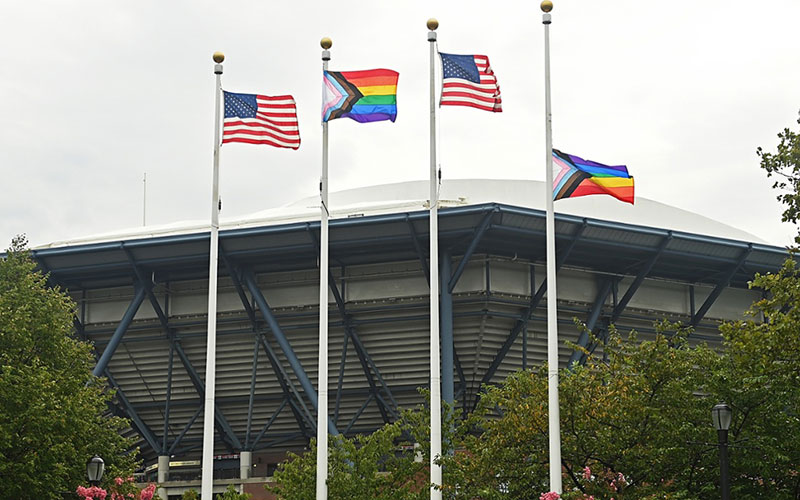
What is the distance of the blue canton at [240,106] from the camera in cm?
3431

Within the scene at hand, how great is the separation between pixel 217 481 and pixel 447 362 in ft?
52.0

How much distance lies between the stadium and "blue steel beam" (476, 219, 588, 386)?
0.28 feet

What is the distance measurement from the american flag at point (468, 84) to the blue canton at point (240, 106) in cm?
546

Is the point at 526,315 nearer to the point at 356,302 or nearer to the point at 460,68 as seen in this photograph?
the point at 356,302

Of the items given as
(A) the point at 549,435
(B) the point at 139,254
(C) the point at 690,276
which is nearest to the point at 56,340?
(B) the point at 139,254

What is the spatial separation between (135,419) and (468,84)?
3309 centimetres

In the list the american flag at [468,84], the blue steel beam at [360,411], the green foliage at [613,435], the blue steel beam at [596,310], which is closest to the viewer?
the green foliage at [613,435]

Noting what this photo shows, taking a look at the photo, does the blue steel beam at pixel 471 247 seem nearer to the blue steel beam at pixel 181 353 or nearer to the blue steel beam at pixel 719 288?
the blue steel beam at pixel 719 288

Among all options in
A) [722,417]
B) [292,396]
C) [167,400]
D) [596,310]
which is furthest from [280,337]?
[722,417]

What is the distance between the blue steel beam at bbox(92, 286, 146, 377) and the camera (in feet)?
174

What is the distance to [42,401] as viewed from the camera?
34.0m

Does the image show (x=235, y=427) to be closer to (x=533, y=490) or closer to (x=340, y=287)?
(x=340, y=287)

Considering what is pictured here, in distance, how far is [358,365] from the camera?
5562 centimetres

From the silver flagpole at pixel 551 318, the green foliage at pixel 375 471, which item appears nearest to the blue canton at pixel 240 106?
the silver flagpole at pixel 551 318
